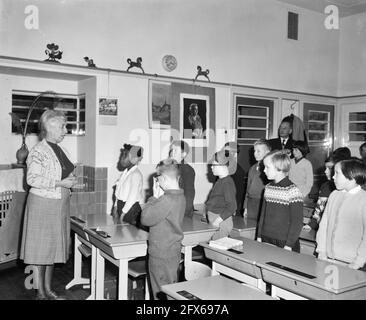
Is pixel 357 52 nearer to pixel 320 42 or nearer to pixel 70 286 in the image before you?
pixel 320 42

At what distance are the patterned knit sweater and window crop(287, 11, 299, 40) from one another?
4055 millimetres

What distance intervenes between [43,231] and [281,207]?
1918 millimetres

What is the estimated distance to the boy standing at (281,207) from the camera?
317 centimetres

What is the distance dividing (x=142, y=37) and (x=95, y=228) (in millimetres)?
2634

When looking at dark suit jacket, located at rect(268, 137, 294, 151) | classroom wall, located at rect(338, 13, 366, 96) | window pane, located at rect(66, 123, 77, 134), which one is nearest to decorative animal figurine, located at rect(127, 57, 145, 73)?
window pane, located at rect(66, 123, 77, 134)

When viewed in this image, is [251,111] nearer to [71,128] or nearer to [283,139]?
[283,139]

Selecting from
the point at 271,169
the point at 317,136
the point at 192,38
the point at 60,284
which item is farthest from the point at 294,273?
the point at 317,136

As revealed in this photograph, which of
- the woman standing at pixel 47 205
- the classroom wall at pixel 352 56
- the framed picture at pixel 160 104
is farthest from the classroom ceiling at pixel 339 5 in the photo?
the woman standing at pixel 47 205

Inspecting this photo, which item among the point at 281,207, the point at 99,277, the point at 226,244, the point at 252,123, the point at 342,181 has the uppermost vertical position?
the point at 252,123

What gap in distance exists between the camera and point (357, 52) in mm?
6922

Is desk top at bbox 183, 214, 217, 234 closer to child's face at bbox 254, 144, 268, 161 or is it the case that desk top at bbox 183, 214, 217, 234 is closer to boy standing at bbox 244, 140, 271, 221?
boy standing at bbox 244, 140, 271, 221

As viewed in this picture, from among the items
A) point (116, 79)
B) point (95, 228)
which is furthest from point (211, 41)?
point (95, 228)

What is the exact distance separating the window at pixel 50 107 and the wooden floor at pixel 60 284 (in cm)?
162

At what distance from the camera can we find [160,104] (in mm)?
5375
